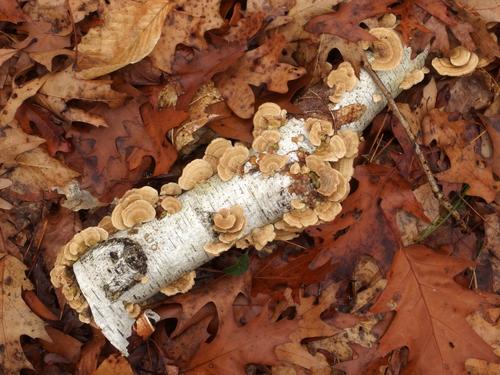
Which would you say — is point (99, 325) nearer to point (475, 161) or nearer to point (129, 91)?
point (129, 91)

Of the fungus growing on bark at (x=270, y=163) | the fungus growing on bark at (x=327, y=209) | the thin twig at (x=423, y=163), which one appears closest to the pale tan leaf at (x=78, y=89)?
the fungus growing on bark at (x=270, y=163)

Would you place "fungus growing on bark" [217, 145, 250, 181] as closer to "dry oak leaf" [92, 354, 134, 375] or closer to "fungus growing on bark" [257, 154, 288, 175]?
"fungus growing on bark" [257, 154, 288, 175]

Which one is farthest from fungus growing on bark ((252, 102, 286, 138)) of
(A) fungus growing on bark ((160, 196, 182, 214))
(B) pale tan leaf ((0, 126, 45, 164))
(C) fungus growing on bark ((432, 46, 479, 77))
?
(B) pale tan leaf ((0, 126, 45, 164))

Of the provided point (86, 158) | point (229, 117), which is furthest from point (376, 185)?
point (86, 158)

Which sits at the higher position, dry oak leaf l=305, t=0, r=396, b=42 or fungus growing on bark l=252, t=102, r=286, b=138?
dry oak leaf l=305, t=0, r=396, b=42

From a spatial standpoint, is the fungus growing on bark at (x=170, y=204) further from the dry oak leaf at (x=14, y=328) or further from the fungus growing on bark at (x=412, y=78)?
the fungus growing on bark at (x=412, y=78)

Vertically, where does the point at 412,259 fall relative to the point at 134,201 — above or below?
below
